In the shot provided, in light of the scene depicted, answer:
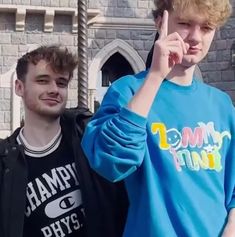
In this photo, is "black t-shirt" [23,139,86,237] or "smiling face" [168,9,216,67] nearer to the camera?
"smiling face" [168,9,216,67]

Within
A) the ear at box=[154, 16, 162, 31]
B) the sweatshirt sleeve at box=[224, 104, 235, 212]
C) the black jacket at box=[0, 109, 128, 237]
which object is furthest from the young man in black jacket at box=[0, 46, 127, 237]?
the ear at box=[154, 16, 162, 31]

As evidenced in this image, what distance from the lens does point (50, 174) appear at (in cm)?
176

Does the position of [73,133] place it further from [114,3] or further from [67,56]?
[114,3]

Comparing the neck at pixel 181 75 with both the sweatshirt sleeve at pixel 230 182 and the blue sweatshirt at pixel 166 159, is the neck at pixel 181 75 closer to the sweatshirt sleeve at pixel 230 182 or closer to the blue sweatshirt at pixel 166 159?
the blue sweatshirt at pixel 166 159

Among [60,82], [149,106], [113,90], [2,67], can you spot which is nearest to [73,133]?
[60,82]

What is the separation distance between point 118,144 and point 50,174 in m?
0.55

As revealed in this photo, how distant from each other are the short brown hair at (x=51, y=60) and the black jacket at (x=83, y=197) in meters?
0.21

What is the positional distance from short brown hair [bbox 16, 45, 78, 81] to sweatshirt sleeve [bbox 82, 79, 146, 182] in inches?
22.4

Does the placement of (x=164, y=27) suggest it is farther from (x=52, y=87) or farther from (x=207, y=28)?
(x=52, y=87)

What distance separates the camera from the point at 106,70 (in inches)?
352

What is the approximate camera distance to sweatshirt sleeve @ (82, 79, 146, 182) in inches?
49.0

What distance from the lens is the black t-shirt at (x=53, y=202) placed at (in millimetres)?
1743

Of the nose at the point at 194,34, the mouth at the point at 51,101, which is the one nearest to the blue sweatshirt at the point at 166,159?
the nose at the point at 194,34

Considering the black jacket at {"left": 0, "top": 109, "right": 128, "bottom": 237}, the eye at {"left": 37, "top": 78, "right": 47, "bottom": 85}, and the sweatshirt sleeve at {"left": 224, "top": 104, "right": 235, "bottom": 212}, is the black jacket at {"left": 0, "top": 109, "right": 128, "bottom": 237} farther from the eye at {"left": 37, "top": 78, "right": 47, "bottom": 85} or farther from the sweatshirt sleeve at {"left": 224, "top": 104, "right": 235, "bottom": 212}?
the sweatshirt sleeve at {"left": 224, "top": 104, "right": 235, "bottom": 212}
